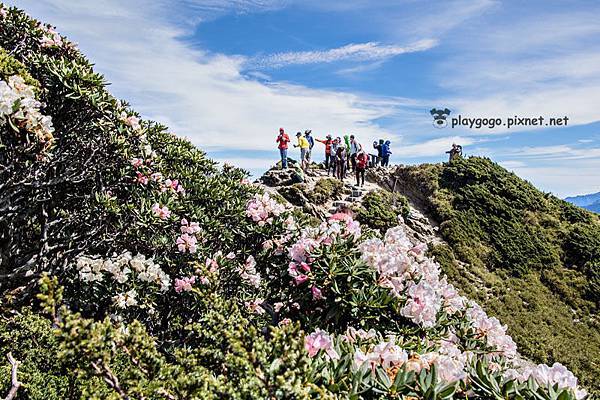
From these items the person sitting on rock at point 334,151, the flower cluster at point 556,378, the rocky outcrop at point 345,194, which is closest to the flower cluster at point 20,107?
the flower cluster at point 556,378

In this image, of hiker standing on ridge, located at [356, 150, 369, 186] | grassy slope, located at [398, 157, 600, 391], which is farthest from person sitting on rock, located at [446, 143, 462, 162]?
hiker standing on ridge, located at [356, 150, 369, 186]

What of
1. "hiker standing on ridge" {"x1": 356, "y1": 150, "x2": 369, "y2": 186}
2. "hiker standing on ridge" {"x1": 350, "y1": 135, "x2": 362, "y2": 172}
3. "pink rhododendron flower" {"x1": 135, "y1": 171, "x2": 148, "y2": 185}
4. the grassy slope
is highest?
"hiker standing on ridge" {"x1": 350, "y1": 135, "x2": 362, "y2": 172}

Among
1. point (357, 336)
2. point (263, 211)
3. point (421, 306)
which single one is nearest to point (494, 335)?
point (421, 306)

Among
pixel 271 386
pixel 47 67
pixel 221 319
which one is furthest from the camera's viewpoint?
pixel 47 67

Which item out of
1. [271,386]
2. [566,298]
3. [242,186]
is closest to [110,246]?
[242,186]

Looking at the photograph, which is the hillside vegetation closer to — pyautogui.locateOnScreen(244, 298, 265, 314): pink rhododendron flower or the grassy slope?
pyautogui.locateOnScreen(244, 298, 265, 314): pink rhododendron flower

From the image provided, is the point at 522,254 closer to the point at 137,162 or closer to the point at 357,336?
the point at 137,162

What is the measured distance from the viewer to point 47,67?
14.2ft

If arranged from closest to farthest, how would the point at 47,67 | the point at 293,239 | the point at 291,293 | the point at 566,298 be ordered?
the point at 291,293 → the point at 47,67 → the point at 293,239 → the point at 566,298

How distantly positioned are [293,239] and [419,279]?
1.62 m

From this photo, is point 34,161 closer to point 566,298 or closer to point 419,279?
point 419,279

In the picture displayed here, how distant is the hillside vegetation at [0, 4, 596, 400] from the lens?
184 cm

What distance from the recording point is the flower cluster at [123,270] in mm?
4402

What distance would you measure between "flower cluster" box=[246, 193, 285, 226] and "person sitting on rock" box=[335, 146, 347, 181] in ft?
50.2
